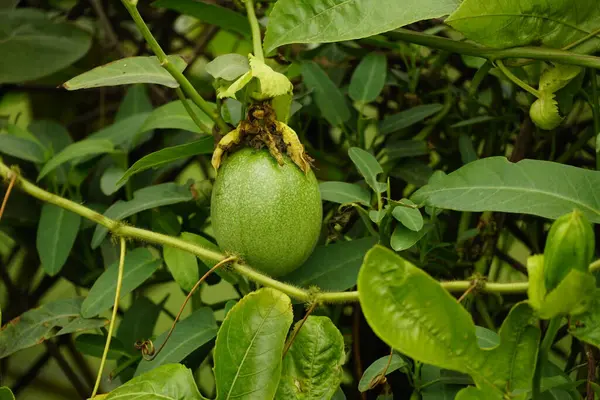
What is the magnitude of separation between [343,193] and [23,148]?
0.41 m

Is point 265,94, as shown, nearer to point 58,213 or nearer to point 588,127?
point 58,213

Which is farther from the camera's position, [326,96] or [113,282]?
[326,96]

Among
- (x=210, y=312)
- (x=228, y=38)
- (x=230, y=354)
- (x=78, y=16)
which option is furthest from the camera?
(x=228, y=38)

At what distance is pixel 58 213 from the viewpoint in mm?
815

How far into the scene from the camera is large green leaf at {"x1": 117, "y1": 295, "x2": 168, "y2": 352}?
0.81 metres

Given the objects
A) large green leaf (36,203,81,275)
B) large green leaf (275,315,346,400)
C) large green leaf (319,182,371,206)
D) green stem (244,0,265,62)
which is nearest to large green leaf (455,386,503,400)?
large green leaf (275,315,346,400)

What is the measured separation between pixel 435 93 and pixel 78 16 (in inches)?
25.0

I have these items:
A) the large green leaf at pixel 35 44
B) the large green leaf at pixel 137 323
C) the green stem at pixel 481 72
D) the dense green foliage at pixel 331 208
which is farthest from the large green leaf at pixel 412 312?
the large green leaf at pixel 35 44

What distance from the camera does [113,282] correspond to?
71cm

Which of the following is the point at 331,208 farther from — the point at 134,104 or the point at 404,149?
the point at 134,104

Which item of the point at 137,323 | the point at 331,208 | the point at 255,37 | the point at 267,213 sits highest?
→ the point at 255,37

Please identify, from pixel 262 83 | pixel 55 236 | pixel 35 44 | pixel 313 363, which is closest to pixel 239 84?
pixel 262 83

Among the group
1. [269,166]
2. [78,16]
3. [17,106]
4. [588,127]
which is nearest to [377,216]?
[269,166]

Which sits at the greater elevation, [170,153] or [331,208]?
[170,153]
